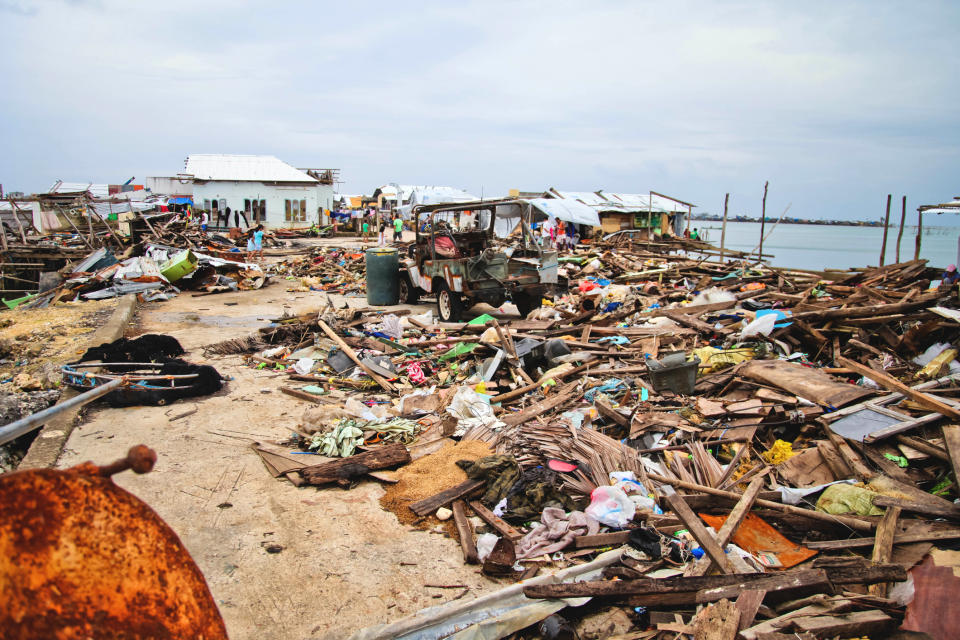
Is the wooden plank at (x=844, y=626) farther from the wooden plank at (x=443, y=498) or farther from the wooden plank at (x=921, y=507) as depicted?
the wooden plank at (x=443, y=498)

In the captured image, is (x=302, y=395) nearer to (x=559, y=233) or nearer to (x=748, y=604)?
(x=748, y=604)

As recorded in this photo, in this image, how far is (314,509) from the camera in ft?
15.0

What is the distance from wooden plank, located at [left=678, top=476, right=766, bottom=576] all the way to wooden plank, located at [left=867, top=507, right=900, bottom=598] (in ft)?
2.56

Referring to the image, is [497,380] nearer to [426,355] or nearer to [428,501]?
[426,355]

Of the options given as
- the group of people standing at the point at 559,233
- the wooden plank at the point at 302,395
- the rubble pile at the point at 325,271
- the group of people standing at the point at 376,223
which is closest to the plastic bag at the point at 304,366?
the wooden plank at the point at 302,395

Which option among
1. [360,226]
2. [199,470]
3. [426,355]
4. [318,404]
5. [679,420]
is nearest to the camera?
[199,470]

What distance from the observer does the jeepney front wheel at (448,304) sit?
37.7 ft

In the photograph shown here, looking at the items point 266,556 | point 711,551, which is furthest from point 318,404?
point 711,551

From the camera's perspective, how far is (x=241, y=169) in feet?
139

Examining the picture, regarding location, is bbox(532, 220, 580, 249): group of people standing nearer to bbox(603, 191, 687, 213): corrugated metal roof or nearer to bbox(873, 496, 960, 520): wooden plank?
bbox(603, 191, 687, 213): corrugated metal roof

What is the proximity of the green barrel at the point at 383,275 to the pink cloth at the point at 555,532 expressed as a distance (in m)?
10.0

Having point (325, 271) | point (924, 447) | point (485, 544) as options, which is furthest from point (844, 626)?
point (325, 271)

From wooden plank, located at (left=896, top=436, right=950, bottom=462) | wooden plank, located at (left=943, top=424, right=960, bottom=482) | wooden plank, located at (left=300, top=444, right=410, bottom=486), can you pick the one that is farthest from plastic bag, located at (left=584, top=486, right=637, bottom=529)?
wooden plank, located at (left=896, top=436, right=950, bottom=462)

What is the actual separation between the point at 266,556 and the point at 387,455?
160cm
